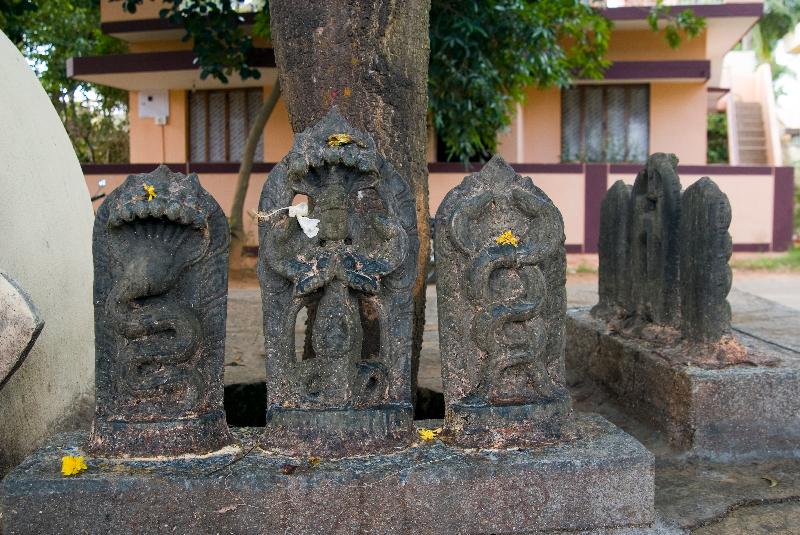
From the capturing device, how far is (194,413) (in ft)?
8.36

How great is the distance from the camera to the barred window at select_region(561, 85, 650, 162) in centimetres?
1191

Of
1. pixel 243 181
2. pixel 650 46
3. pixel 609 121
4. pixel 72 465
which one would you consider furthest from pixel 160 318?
pixel 650 46

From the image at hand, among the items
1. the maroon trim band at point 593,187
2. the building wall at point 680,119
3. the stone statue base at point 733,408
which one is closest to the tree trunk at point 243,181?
the maroon trim band at point 593,187

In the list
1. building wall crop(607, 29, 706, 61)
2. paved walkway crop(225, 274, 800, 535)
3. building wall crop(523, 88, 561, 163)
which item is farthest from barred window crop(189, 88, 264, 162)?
paved walkway crop(225, 274, 800, 535)

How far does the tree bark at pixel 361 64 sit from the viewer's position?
3254 millimetres

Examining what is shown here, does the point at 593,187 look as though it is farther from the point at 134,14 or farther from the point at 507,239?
the point at 507,239

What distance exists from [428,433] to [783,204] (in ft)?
35.4

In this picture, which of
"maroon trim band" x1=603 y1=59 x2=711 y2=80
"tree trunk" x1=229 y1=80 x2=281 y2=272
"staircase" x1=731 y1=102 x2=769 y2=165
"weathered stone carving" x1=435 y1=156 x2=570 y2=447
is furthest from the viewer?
"staircase" x1=731 y1=102 x2=769 y2=165

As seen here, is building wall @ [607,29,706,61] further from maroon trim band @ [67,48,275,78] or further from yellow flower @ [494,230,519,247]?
yellow flower @ [494,230,519,247]

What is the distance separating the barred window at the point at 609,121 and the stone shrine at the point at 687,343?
25.9 ft

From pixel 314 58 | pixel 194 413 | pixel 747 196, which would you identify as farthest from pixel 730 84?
pixel 194 413

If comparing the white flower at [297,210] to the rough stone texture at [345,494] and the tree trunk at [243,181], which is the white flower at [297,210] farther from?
the tree trunk at [243,181]

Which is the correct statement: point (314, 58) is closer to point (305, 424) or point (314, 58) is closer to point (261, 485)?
Result: point (305, 424)

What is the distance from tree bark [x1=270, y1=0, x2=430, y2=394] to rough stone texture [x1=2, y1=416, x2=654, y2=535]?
1.44m
